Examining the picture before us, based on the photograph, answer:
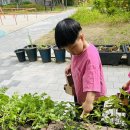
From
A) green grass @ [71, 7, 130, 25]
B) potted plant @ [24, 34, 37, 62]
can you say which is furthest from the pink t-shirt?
green grass @ [71, 7, 130, 25]

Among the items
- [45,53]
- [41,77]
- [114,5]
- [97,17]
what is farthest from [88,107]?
[97,17]

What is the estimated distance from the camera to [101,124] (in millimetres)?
1733

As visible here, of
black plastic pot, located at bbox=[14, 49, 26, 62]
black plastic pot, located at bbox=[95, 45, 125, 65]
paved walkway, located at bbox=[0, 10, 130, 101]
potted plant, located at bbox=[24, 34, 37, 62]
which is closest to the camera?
paved walkway, located at bbox=[0, 10, 130, 101]

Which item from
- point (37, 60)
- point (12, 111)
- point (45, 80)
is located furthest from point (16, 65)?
point (12, 111)

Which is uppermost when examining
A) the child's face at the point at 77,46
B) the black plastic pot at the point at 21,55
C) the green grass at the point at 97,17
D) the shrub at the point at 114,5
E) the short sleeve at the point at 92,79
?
the child's face at the point at 77,46

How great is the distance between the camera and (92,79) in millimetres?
1789

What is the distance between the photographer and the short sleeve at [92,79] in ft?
5.84

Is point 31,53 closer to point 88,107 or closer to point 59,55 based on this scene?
point 59,55

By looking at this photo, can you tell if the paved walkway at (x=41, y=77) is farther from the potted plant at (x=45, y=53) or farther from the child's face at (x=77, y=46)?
the child's face at (x=77, y=46)

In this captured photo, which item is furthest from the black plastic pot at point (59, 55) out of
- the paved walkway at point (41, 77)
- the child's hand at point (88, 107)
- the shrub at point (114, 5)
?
the shrub at point (114, 5)

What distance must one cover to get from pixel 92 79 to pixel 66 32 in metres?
0.37

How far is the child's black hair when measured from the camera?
5.44ft

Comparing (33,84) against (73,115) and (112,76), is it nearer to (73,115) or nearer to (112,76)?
(112,76)

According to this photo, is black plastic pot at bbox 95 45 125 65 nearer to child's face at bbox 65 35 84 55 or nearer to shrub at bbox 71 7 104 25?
child's face at bbox 65 35 84 55
